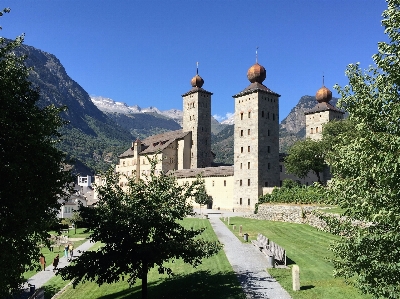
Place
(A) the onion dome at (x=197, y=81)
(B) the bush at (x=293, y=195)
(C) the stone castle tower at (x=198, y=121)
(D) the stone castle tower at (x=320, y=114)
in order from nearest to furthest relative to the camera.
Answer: (B) the bush at (x=293, y=195) < (D) the stone castle tower at (x=320, y=114) < (C) the stone castle tower at (x=198, y=121) < (A) the onion dome at (x=197, y=81)

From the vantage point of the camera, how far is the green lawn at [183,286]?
16.3 metres

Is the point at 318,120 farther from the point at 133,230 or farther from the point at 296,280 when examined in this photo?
the point at 133,230

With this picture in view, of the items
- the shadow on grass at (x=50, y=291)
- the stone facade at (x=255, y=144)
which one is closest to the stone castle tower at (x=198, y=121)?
the stone facade at (x=255, y=144)

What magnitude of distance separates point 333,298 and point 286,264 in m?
6.00

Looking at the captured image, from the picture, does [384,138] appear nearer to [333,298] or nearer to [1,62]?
[333,298]

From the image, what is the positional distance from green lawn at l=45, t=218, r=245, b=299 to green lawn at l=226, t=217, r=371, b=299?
2561 millimetres

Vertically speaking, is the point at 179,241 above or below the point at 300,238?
above

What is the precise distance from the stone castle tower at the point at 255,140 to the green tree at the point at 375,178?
153ft

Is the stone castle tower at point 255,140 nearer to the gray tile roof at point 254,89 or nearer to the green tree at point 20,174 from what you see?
the gray tile roof at point 254,89

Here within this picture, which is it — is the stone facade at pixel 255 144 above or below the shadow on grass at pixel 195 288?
above

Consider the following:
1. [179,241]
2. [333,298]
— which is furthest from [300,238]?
[179,241]

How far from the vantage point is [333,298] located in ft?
47.3

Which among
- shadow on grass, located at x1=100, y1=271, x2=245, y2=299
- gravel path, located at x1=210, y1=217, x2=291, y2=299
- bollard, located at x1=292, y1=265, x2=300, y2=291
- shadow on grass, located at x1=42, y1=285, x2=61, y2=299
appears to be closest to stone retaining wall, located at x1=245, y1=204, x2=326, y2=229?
gravel path, located at x1=210, y1=217, x2=291, y2=299

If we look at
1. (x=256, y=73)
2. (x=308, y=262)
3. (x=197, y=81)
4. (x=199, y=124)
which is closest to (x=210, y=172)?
(x=199, y=124)
